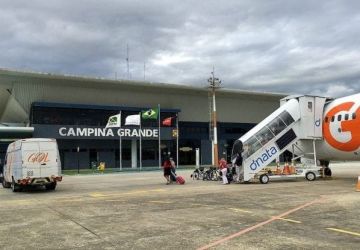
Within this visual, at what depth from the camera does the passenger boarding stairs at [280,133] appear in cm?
2577

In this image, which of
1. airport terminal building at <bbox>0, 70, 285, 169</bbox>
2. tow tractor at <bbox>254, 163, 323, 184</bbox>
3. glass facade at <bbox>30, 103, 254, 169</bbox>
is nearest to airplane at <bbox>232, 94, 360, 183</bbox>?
tow tractor at <bbox>254, 163, 323, 184</bbox>

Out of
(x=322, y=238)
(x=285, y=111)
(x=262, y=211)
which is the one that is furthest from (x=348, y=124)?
(x=322, y=238)

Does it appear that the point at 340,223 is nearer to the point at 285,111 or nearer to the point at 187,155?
the point at 285,111

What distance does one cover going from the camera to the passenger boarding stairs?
25.8 m

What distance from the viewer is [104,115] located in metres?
67.0

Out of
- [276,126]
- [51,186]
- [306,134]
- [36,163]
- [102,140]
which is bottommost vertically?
[51,186]

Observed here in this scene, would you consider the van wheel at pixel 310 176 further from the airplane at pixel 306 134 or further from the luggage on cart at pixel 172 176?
the luggage on cart at pixel 172 176

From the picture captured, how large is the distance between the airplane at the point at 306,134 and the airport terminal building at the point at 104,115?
36103mm

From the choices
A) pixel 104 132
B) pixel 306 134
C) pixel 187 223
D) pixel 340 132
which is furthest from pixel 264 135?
pixel 104 132

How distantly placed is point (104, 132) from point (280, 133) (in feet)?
138

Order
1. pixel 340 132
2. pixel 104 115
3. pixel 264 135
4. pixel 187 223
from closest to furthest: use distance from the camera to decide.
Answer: pixel 187 223 → pixel 340 132 → pixel 264 135 → pixel 104 115

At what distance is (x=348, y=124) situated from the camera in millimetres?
25453

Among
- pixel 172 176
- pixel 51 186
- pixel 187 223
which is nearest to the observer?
pixel 187 223

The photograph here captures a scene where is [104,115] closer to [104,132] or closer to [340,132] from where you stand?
[104,132]
